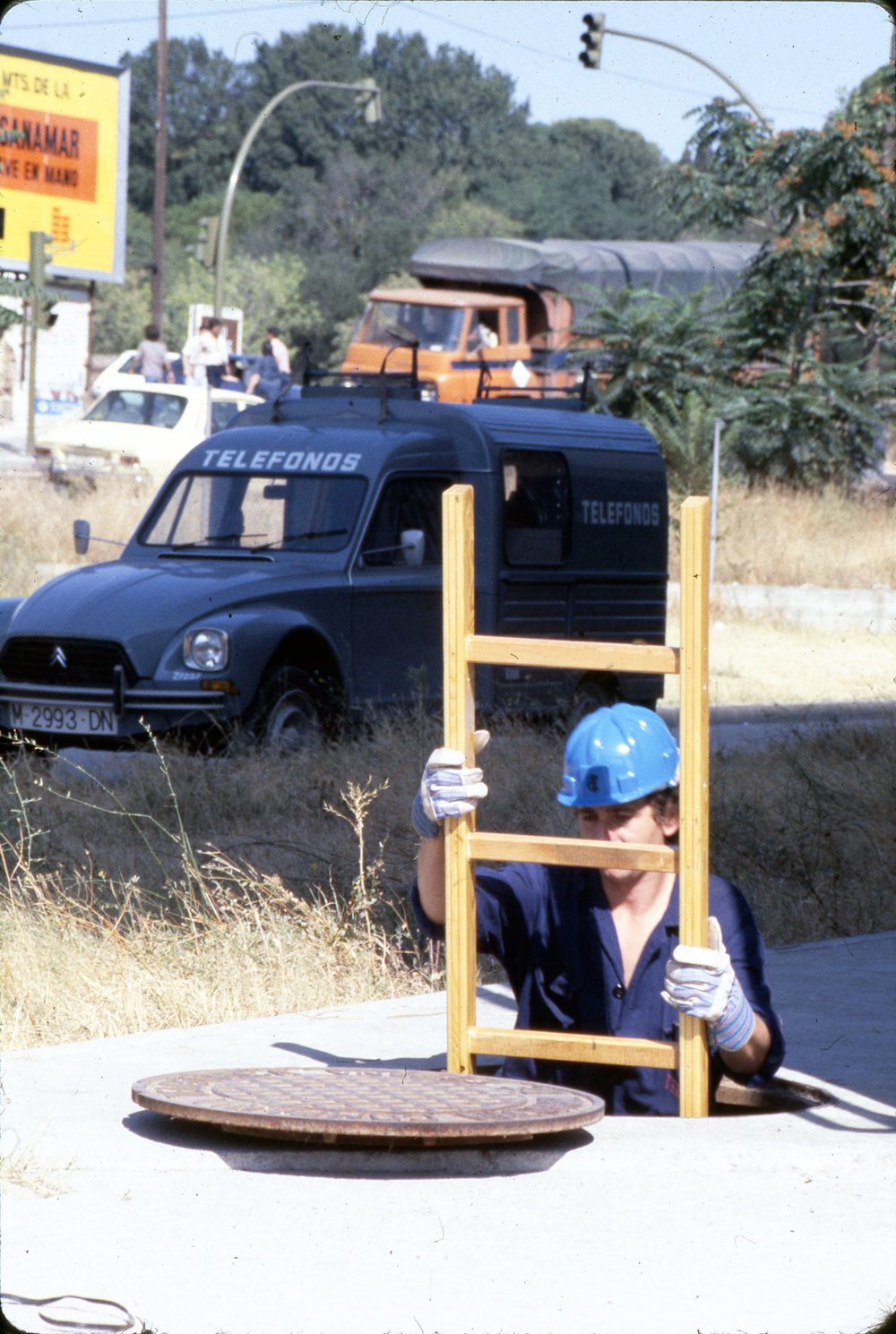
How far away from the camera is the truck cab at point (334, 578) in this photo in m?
10.2

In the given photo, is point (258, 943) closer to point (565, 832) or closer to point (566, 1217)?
point (565, 832)

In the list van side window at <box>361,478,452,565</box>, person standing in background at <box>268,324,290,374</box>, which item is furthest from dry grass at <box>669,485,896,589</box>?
van side window at <box>361,478,452,565</box>

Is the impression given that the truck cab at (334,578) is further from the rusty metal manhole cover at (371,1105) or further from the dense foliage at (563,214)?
the rusty metal manhole cover at (371,1105)

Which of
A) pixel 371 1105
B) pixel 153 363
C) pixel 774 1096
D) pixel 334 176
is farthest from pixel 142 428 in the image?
pixel 334 176

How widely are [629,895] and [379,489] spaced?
7.01 meters

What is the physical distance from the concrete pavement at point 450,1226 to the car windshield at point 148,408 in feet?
66.5

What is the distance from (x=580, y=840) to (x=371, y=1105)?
0.70 m

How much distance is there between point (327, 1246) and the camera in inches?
138

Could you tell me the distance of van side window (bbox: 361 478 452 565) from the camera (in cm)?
1126

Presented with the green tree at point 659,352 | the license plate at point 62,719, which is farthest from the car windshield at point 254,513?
the green tree at point 659,352

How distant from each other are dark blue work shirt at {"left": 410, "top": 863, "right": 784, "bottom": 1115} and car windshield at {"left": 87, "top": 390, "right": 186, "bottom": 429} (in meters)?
20.4

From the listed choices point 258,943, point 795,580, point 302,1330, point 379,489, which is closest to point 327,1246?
point 302,1330

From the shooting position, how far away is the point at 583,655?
4359 mm

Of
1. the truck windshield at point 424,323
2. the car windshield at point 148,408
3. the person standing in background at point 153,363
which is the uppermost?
the truck windshield at point 424,323
